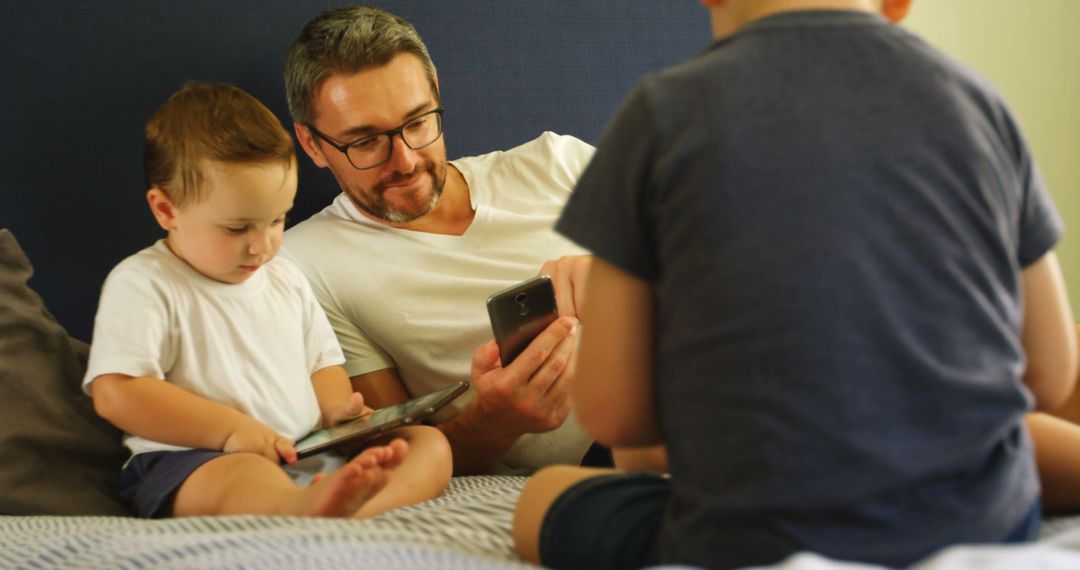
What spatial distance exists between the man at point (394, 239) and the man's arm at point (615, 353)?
0.75 meters

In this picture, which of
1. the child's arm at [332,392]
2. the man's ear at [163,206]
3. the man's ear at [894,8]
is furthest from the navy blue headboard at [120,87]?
the man's ear at [894,8]

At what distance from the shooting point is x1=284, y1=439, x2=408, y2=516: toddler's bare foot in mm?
1111

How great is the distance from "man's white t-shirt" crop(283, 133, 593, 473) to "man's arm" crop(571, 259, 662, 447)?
80cm

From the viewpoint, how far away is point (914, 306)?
2.41 feet

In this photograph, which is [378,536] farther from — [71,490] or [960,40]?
[960,40]

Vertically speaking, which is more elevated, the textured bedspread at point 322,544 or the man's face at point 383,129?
the man's face at point 383,129

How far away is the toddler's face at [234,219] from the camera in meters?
1.34

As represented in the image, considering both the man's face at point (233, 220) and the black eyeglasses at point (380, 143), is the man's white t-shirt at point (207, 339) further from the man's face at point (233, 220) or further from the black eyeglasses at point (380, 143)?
the black eyeglasses at point (380, 143)

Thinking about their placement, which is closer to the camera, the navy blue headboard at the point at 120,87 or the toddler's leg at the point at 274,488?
the toddler's leg at the point at 274,488

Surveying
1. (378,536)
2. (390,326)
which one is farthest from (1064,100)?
(378,536)

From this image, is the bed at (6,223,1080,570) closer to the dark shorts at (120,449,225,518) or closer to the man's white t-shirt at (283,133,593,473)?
the dark shorts at (120,449,225,518)

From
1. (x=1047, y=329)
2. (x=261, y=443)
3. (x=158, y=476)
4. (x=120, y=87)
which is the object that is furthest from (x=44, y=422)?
(x=1047, y=329)

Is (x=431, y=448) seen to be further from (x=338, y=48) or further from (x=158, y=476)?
(x=338, y=48)

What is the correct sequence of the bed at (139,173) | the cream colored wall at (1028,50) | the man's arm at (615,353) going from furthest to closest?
1. the cream colored wall at (1028,50)
2. the bed at (139,173)
3. the man's arm at (615,353)
